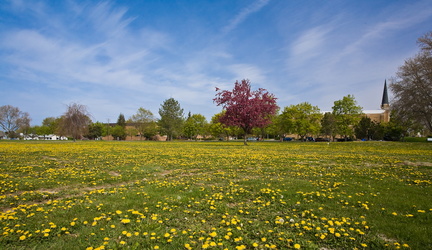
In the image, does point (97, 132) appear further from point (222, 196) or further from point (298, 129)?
point (222, 196)

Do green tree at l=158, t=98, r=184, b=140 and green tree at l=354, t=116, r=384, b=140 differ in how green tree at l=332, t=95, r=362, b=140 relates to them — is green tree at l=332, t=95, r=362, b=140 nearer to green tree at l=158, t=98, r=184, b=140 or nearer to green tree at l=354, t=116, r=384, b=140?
green tree at l=354, t=116, r=384, b=140

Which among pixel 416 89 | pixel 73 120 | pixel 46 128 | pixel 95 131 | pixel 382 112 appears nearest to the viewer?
pixel 416 89

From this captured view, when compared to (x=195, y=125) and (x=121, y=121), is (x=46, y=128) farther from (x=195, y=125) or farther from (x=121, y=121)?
(x=195, y=125)

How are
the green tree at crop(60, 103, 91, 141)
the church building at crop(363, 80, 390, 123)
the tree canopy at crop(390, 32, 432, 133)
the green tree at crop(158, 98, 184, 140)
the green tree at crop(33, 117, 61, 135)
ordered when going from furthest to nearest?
the church building at crop(363, 80, 390, 123)
the green tree at crop(33, 117, 61, 135)
the green tree at crop(158, 98, 184, 140)
the green tree at crop(60, 103, 91, 141)
the tree canopy at crop(390, 32, 432, 133)

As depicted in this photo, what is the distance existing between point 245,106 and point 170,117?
56.0 meters

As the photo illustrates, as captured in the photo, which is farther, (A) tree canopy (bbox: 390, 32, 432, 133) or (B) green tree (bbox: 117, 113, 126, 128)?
(B) green tree (bbox: 117, 113, 126, 128)

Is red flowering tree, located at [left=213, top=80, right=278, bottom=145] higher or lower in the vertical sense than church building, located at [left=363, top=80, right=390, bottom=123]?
lower

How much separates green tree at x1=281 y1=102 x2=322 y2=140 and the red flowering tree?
30.4m

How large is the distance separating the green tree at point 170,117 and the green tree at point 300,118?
43.4 meters

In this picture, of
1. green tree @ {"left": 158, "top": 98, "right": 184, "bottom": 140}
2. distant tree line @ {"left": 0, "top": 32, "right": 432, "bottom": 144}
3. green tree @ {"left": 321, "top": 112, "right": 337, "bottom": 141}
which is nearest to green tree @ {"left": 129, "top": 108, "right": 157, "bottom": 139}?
distant tree line @ {"left": 0, "top": 32, "right": 432, "bottom": 144}

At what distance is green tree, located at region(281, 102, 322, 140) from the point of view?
221 feet

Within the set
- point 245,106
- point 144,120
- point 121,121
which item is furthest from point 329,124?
point 121,121

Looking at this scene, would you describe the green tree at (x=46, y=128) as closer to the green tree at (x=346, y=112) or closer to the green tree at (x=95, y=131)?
the green tree at (x=95, y=131)

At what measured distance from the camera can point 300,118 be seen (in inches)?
2731
